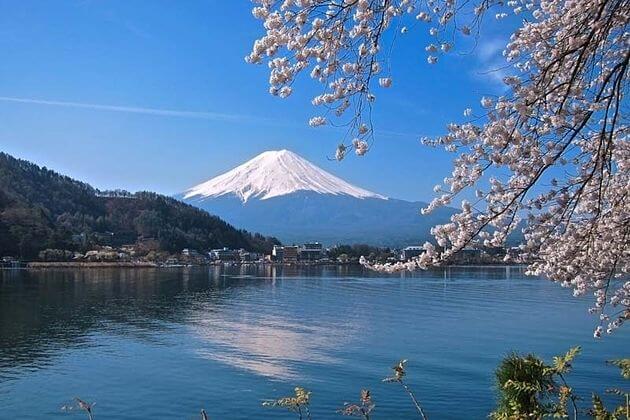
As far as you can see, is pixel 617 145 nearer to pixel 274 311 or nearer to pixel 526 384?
pixel 526 384

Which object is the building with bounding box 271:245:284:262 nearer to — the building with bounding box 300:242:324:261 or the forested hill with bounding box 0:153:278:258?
the building with bounding box 300:242:324:261

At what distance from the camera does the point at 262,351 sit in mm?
14039

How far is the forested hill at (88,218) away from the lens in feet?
195

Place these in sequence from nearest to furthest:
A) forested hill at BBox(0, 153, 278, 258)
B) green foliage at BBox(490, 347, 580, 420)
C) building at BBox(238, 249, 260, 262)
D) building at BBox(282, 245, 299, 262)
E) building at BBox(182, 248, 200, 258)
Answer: green foliage at BBox(490, 347, 580, 420) < forested hill at BBox(0, 153, 278, 258) < building at BBox(182, 248, 200, 258) < building at BBox(238, 249, 260, 262) < building at BBox(282, 245, 299, 262)

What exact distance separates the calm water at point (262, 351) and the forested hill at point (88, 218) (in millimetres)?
35591

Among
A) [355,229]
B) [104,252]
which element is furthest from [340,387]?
[355,229]

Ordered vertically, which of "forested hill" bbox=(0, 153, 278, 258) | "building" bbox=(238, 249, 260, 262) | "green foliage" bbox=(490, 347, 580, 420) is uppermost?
"forested hill" bbox=(0, 153, 278, 258)

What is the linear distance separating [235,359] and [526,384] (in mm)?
10925

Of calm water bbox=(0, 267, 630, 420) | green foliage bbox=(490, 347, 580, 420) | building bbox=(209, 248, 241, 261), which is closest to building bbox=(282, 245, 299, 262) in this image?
building bbox=(209, 248, 241, 261)

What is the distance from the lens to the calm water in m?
9.58

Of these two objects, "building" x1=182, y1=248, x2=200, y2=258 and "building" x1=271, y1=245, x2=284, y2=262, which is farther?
"building" x1=271, y1=245, x2=284, y2=262

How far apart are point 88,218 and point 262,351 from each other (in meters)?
66.2

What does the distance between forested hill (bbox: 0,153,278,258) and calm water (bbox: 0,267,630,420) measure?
35.6 m

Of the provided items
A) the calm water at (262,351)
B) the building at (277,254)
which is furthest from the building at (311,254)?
the calm water at (262,351)
